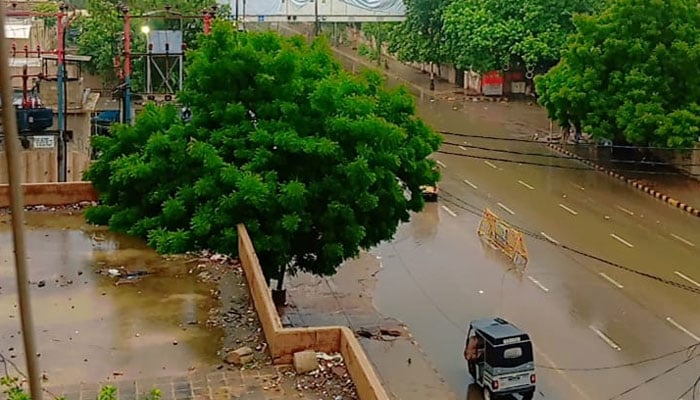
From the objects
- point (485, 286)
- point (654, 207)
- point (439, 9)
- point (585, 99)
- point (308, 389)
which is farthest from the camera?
point (439, 9)

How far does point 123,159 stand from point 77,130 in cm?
887

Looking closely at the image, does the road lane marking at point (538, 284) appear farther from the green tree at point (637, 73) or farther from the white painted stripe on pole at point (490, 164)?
the white painted stripe on pole at point (490, 164)

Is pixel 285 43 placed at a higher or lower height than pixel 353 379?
higher

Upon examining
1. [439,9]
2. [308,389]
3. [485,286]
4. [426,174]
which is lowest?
[485,286]

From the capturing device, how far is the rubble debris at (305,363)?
10344 millimetres

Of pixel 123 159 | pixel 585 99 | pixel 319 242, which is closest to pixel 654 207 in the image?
pixel 585 99

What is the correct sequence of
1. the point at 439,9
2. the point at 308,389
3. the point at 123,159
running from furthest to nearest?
1. the point at 439,9
2. the point at 123,159
3. the point at 308,389

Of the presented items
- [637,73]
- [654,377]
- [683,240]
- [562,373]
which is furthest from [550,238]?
[562,373]

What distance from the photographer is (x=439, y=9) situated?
49.8 metres

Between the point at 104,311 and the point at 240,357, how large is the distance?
8.12 feet

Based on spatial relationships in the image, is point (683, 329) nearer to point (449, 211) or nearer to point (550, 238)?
point (550, 238)

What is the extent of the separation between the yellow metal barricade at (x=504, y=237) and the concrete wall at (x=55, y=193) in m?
11.5

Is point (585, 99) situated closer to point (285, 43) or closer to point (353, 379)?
point (285, 43)

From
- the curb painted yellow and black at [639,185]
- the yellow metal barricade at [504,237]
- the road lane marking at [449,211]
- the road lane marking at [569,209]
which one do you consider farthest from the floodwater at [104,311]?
the curb painted yellow and black at [639,185]
